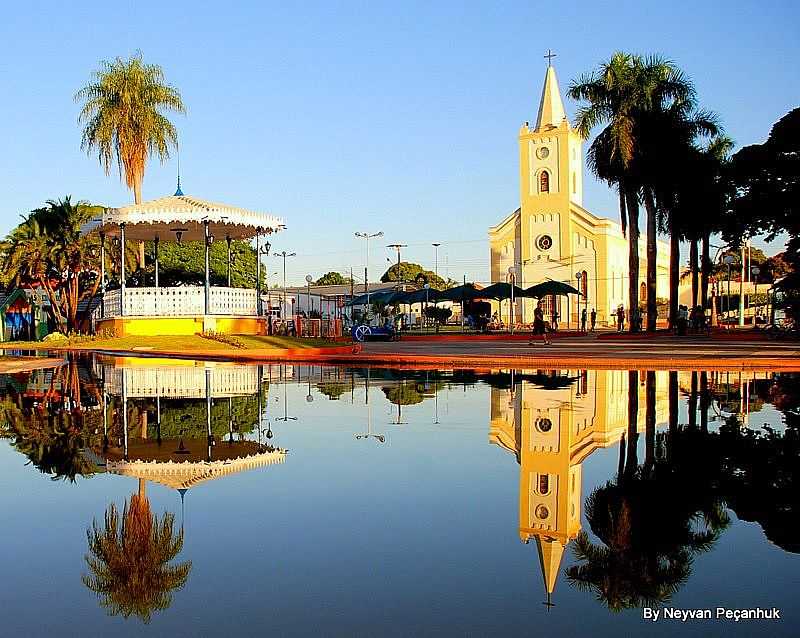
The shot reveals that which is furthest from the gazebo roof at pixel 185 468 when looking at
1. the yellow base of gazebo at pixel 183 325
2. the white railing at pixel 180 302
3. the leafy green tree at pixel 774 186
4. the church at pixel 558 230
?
the church at pixel 558 230

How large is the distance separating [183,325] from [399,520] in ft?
98.8

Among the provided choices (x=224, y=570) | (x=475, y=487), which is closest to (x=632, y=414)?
(x=475, y=487)

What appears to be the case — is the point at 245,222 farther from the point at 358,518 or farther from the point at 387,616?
the point at 387,616

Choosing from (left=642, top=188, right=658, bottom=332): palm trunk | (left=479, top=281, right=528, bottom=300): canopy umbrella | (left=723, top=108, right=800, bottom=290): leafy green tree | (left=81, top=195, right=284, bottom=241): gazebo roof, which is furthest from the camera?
(left=479, top=281, right=528, bottom=300): canopy umbrella

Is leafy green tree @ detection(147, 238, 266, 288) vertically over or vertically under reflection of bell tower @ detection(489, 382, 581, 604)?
over

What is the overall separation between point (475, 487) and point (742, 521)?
211 centimetres

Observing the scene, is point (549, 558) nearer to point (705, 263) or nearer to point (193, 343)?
point (193, 343)

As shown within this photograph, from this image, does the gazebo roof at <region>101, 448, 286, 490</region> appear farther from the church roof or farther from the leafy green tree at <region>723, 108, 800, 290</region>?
the church roof

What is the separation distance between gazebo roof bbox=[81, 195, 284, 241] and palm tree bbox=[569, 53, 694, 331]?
17748 mm

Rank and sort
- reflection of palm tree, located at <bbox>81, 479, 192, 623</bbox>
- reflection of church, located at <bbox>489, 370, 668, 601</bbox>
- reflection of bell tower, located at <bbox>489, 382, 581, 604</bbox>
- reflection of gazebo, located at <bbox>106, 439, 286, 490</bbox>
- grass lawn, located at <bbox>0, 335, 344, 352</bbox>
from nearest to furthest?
reflection of palm tree, located at <bbox>81, 479, 192, 623</bbox>
reflection of bell tower, located at <bbox>489, 382, 581, 604</bbox>
reflection of church, located at <bbox>489, 370, 668, 601</bbox>
reflection of gazebo, located at <bbox>106, 439, 286, 490</bbox>
grass lawn, located at <bbox>0, 335, 344, 352</bbox>

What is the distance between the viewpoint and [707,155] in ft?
158

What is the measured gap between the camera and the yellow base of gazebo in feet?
116

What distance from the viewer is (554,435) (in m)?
10.4

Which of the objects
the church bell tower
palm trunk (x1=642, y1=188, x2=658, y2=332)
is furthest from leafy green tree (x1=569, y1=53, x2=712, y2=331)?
the church bell tower
